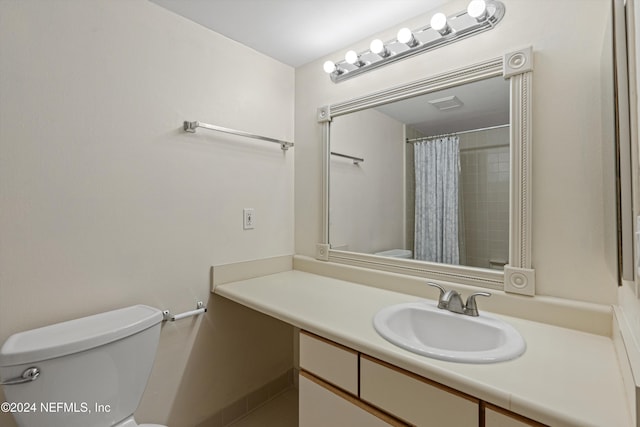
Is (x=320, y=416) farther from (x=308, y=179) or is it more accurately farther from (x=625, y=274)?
(x=308, y=179)

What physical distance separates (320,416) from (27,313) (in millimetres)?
1148

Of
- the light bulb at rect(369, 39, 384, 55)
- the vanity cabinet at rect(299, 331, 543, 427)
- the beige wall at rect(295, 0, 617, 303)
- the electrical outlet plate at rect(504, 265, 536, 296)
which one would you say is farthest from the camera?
the light bulb at rect(369, 39, 384, 55)

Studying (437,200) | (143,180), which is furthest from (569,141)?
(143,180)

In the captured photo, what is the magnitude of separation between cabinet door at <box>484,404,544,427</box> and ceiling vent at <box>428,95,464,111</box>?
1172 mm

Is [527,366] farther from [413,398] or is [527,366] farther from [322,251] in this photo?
[322,251]

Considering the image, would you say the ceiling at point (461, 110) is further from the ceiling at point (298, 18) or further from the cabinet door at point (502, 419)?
the cabinet door at point (502, 419)

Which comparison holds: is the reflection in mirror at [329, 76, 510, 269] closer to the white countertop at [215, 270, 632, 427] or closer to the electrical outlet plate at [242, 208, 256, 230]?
the white countertop at [215, 270, 632, 427]

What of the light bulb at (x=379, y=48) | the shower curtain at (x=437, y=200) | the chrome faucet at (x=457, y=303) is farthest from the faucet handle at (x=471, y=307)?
the light bulb at (x=379, y=48)

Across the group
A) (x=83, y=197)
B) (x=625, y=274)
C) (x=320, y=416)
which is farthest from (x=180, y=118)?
(x=625, y=274)

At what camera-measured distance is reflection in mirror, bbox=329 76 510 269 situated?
4.11 feet

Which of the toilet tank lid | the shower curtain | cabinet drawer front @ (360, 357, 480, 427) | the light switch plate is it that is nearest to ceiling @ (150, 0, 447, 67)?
the shower curtain

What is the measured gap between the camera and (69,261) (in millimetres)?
1172

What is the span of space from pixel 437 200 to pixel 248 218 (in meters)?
1.06

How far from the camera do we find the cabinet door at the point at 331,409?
98 cm
